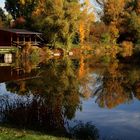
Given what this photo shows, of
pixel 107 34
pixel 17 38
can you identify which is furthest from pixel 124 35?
pixel 17 38

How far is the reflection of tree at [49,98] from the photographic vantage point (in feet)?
48.0

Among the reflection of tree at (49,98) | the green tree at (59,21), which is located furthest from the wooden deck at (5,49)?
the green tree at (59,21)

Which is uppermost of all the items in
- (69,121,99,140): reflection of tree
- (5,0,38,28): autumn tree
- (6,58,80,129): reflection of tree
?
(5,0,38,28): autumn tree

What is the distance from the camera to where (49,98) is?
1923 centimetres

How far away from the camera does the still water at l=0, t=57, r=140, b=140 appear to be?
14.6 m

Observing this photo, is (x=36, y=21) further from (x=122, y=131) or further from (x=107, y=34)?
(x=122, y=131)

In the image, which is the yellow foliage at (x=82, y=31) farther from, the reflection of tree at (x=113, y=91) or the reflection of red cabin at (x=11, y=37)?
the reflection of tree at (x=113, y=91)

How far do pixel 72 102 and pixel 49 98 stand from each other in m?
1.61

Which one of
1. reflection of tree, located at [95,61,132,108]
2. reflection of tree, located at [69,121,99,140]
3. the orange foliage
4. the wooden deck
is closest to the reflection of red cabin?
the wooden deck

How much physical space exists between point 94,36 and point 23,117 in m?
55.4

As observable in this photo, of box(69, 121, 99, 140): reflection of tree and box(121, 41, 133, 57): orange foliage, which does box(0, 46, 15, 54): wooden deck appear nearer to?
box(121, 41, 133, 57): orange foliage

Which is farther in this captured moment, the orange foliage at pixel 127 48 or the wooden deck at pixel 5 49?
the orange foliage at pixel 127 48

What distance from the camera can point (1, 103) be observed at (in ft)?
51.5

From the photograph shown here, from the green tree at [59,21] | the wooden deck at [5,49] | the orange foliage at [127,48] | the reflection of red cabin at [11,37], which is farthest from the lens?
the orange foliage at [127,48]
